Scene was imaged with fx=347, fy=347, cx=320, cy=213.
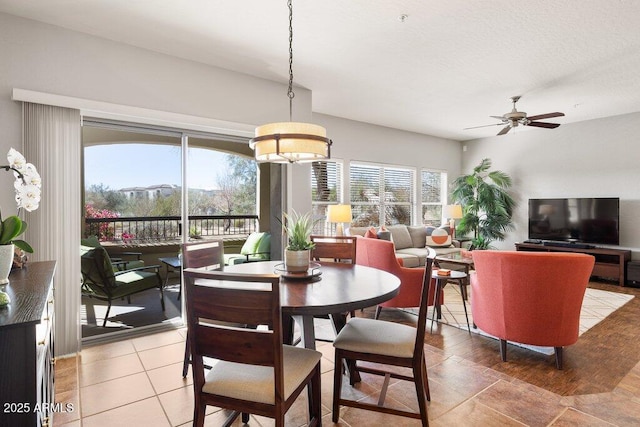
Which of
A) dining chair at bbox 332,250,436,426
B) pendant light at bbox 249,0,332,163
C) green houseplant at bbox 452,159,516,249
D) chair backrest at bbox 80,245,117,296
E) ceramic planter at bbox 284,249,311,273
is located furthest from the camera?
green houseplant at bbox 452,159,516,249

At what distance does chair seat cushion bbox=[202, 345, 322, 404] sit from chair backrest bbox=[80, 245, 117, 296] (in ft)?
7.19

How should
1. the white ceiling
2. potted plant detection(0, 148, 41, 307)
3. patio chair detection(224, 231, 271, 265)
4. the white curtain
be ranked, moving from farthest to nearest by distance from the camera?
patio chair detection(224, 231, 271, 265), the white curtain, the white ceiling, potted plant detection(0, 148, 41, 307)

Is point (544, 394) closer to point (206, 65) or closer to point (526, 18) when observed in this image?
point (526, 18)

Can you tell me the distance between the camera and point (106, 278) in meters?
3.26

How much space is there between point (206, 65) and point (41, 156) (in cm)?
171

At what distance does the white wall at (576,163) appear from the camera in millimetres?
5680

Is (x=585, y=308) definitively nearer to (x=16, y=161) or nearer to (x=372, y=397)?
(x=372, y=397)

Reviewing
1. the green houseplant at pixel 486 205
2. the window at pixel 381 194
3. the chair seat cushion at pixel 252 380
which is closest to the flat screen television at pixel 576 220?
the green houseplant at pixel 486 205

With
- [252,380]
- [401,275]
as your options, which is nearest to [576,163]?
[401,275]

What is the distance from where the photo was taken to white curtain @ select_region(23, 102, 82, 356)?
8.98 ft

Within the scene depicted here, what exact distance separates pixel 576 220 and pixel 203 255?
6.35 metres

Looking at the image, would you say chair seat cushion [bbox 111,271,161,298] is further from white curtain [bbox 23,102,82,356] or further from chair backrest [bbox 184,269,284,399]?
chair backrest [bbox 184,269,284,399]

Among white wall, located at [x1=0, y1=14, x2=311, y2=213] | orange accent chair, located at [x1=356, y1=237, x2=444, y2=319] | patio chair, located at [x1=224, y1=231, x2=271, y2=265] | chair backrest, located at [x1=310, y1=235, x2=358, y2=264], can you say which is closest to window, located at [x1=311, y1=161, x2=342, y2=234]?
patio chair, located at [x1=224, y1=231, x2=271, y2=265]

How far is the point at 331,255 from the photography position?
3029 mm
